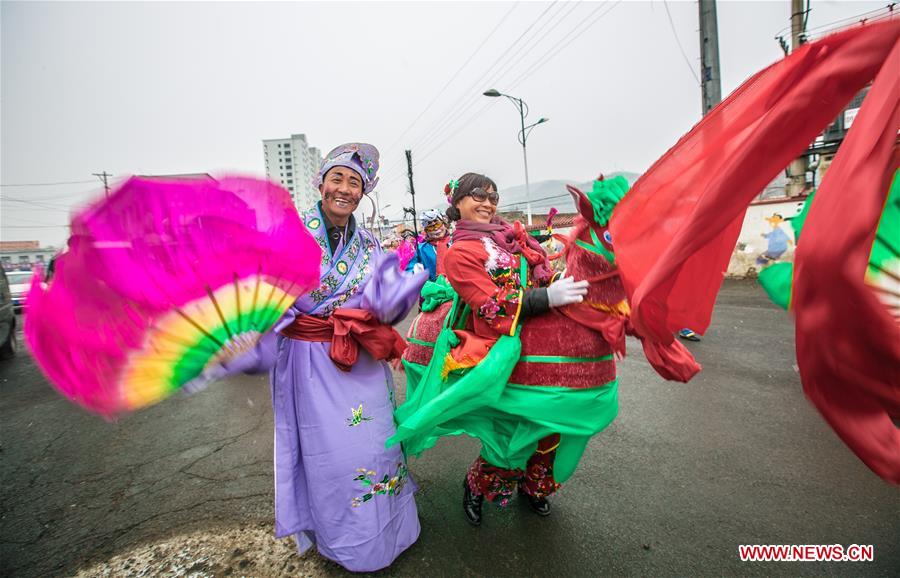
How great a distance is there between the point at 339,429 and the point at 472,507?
0.95m

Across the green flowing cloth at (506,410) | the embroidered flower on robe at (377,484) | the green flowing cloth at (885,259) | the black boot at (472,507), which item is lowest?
the black boot at (472,507)

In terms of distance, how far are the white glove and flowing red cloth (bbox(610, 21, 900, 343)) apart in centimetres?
28

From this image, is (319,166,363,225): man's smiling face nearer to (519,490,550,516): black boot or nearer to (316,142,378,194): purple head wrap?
(316,142,378,194): purple head wrap

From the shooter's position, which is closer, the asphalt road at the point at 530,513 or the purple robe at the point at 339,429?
the purple robe at the point at 339,429

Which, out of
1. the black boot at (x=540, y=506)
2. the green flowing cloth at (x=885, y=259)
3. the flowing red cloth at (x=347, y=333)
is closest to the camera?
the green flowing cloth at (x=885, y=259)

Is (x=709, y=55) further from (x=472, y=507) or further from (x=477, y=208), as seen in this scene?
(x=472, y=507)

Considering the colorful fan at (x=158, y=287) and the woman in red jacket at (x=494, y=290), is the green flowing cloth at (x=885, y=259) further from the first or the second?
the colorful fan at (x=158, y=287)

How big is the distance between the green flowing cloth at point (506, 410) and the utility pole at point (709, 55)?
8456 mm

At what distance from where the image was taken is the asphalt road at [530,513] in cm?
185

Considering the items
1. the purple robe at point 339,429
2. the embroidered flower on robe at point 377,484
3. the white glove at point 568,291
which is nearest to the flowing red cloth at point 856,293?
the white glove at point 568,291

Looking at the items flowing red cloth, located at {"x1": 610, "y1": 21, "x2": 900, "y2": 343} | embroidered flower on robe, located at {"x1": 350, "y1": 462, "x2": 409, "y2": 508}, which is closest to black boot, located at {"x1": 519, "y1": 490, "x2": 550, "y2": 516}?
embroidered flower on robe, located at {"x1": 350, "y1": 462, "x2": 409, "y2": 508}

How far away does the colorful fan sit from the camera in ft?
3.32

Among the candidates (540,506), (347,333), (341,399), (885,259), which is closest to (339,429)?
(341,399)

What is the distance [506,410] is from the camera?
1743mm
